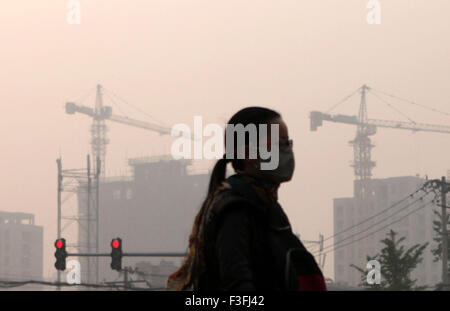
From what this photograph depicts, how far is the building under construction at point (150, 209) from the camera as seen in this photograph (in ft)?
602

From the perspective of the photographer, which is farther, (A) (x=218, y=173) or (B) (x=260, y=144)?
(A) (x=218, y=173)

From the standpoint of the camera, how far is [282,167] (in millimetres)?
3182

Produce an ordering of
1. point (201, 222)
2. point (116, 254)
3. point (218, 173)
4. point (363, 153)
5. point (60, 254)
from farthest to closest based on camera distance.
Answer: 1. point (363, 153)
2. point (60, 254)
3. point (116, 254)
4. point (218, 173)
5. point (201, 222)

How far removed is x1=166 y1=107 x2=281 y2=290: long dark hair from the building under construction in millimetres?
175288

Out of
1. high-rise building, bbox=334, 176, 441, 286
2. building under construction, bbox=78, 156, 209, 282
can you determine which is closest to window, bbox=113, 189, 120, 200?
building under construction, bbox=78, 156, 209, 282

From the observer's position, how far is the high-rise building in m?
162

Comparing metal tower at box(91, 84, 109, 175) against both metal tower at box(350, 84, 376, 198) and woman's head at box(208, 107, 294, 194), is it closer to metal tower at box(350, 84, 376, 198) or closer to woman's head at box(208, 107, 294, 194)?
metal tower at box(350, 84, 376, 198)

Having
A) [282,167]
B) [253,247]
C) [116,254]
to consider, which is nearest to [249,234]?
[253,247]

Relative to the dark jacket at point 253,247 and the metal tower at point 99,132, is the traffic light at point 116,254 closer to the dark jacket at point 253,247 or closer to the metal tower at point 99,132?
the dark jacket at point 253,247

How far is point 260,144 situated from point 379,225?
17723 centimetres

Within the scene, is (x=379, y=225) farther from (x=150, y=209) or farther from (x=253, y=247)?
(x=253, y=247)

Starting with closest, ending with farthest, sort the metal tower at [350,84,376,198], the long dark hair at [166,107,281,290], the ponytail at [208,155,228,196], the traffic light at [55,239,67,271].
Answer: the long dark hair at [166,107,281,290] < the ponytail at [208,155,228,196] < the traffic light at [55,239,67,271] < the metal tower at [350,84,376,198]
